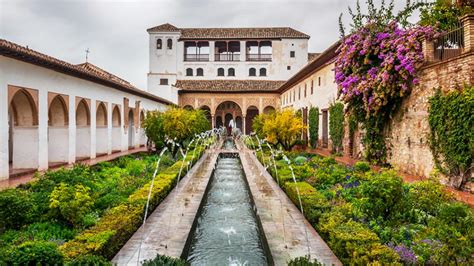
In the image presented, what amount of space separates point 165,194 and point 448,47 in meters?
8.44

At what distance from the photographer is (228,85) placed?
39.3 meters

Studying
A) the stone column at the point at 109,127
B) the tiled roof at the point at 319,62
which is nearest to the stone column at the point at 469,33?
the tiled roof at the point at 319,62

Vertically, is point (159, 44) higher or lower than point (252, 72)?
higher

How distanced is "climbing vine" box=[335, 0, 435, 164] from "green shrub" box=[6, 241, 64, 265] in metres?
10.2

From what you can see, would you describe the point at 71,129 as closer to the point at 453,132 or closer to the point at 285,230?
the point at 285,230

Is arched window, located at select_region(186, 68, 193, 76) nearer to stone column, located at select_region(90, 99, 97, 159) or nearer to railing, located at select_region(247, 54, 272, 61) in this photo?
railing, located at select_region(247, 54, 272, 61)

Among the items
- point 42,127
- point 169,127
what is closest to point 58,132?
point 42,127

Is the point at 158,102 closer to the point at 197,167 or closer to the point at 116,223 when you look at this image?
the point at 197,167

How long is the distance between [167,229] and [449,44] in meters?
8.60

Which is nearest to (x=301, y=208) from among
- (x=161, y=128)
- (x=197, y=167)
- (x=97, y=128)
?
(x=197, y=167)

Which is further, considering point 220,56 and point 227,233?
point 220,56

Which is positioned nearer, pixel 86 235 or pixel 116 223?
pixel 86 235

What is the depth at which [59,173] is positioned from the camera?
26.5 ft

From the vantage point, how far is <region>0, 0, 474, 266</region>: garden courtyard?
491 centimetres
